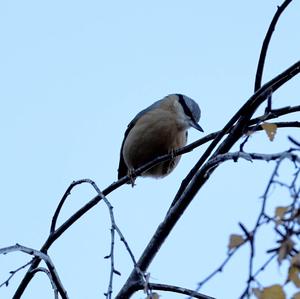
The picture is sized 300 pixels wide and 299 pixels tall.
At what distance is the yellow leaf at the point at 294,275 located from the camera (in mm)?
1604

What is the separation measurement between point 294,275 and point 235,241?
0.16m

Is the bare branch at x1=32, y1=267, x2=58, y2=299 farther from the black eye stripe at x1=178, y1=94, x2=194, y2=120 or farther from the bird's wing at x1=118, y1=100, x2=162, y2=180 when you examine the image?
the bird's wing at x1=118, y1=100, x2=162, y2=180

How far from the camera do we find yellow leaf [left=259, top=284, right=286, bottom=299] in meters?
1.59

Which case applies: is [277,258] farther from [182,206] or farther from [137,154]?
[137,154]

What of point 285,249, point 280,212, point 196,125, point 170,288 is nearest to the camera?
point 285,249

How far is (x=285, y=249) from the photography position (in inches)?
60.6

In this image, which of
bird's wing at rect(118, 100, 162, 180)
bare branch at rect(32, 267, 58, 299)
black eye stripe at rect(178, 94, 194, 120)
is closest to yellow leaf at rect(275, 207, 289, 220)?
bare branch at rect(32, 267, 58, 299)

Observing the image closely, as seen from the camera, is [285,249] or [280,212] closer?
[285,249]

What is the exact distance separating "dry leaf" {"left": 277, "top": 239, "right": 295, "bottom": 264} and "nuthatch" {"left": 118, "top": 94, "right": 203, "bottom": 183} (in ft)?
13.9

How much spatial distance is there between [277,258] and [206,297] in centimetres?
63

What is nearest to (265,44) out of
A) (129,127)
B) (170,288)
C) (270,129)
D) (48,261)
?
(270,129)

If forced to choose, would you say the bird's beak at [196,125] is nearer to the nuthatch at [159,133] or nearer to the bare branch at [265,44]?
the nuthatch at [159,133]

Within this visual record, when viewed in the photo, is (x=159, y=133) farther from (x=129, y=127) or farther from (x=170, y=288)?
(x=170, y=288)

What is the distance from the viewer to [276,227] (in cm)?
160
